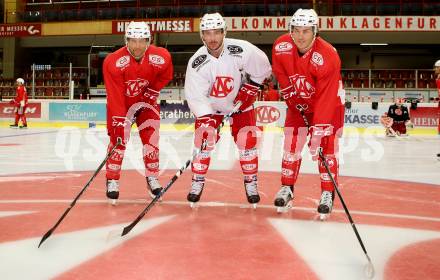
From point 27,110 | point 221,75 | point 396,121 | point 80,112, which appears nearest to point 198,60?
point 221,75

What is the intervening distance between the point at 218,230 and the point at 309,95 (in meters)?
1.26

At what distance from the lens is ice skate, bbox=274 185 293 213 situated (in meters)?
3.75

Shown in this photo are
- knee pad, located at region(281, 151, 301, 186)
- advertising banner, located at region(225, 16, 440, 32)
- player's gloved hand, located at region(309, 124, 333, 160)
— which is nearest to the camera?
player's gloved hand, located at region(309, 124, 333, 160)

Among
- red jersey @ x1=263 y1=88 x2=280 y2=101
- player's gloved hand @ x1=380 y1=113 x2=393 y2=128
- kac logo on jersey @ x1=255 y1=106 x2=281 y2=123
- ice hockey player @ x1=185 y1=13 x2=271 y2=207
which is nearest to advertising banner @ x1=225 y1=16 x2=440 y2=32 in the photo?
red jersey @ x1=263 y1=88 x2=280 y2=101

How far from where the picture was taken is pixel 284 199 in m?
3.78

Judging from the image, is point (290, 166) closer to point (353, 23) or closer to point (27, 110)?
point (27, 110)

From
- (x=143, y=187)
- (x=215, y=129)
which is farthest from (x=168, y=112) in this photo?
(x=215, y=129)

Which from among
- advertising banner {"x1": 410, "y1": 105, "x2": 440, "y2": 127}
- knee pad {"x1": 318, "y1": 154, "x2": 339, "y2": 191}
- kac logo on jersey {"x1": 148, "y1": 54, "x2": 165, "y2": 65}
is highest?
kac logo on jersey {"x1": 148, "y1": 54, "x2": 165, "y2": 65}

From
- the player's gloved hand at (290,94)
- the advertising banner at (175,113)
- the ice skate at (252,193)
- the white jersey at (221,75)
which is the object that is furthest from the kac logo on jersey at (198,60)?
the advertising banner at (175,113)

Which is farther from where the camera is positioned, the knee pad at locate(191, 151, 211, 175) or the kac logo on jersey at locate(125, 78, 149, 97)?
the kac logo on jersey at locate(125, 78, 149, 97)

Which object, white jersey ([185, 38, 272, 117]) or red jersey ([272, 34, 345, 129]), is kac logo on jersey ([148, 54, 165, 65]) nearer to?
white jersey ([185, 38, 272, 117])

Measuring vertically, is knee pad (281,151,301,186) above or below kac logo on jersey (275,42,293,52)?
below

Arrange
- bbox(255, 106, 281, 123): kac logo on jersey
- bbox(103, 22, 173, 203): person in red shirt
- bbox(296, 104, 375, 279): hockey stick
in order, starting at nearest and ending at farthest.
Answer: bbox(296, 104, 375, 279): hockey stick → bbox(103, 22, 173, 203): person in red shirt → bbox(255, 106, 281, 123): kac logo on jersey

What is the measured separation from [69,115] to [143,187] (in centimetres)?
1208
